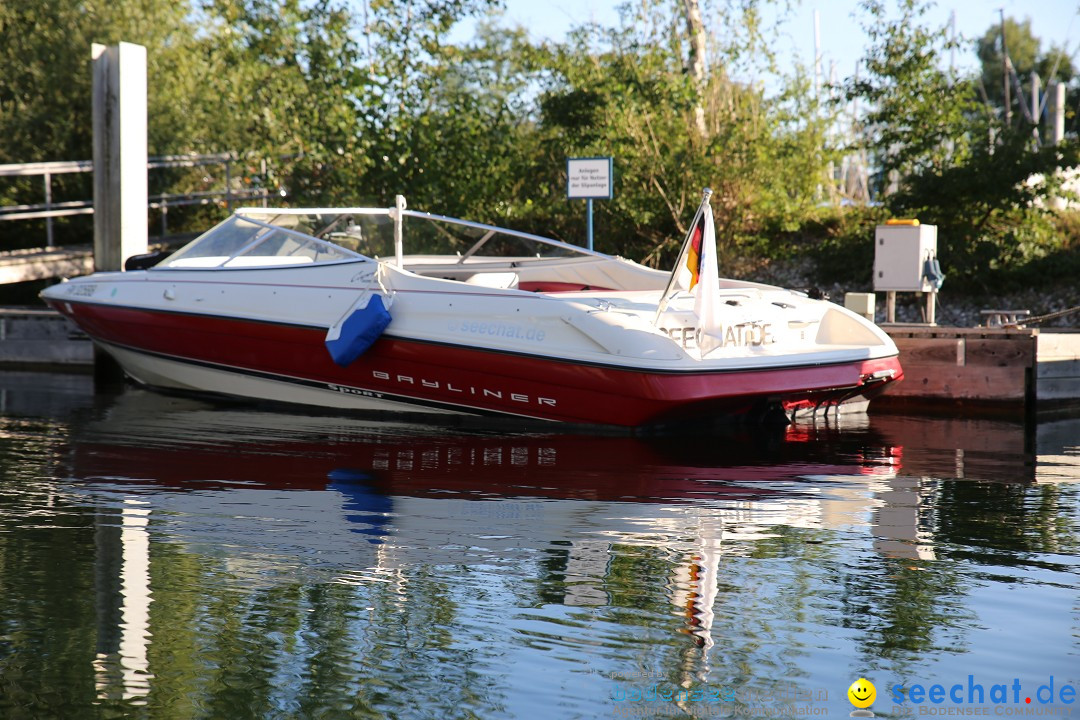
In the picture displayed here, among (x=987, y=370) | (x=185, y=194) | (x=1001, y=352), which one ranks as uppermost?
(x=185, y=194)

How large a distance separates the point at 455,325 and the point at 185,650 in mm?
4962

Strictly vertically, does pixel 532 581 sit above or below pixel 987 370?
below

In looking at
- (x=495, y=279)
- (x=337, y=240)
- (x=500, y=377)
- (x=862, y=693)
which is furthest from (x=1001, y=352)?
(x=862, y=693)

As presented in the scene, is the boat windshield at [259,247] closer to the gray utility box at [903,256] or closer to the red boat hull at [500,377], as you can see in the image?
the red boat hull at [500,377]

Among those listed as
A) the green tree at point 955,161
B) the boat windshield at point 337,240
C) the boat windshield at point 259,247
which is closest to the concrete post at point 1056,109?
the green tree at point 955,161

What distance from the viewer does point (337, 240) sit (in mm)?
9812

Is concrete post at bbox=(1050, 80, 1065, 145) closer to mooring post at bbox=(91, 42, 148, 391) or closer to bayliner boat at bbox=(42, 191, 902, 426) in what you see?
bayliner boat at bbox=(42, 191, 902, 426)

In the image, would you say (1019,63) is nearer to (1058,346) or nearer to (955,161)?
(955,161)

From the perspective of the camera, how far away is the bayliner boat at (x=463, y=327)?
324 inches

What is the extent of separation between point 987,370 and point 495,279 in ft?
14.0

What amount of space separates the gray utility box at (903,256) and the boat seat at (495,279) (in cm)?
333

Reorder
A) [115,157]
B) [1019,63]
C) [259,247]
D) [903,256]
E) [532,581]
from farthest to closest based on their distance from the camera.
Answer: [1019,63], [115,157], [903,256], [259,247], [532,581]

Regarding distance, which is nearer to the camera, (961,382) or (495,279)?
(495,279)

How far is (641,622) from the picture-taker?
4215 mm
